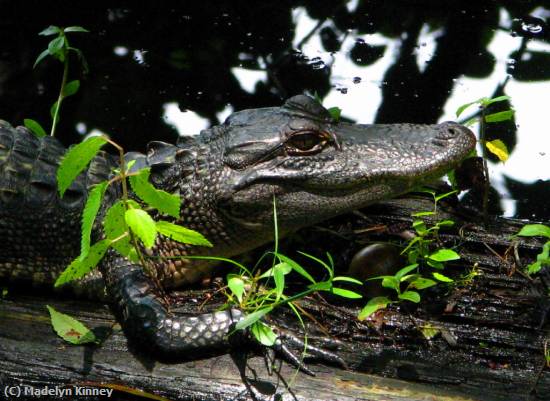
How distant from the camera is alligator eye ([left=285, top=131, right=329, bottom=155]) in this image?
3.81 metres

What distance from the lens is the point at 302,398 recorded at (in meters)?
3.14

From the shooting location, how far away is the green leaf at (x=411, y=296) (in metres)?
3.54

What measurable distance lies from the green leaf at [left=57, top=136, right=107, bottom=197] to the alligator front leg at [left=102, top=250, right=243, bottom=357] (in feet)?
2.59

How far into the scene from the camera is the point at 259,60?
20.0 ft

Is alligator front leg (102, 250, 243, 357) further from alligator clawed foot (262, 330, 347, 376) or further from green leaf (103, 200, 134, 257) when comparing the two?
green leaf (103, 200, 134, 257)

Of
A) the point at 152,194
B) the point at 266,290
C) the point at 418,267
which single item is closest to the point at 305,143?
the point at 266,290

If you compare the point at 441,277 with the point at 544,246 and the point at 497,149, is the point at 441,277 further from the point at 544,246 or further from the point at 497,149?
the point at 497,149

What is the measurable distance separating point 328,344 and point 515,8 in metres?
4.28

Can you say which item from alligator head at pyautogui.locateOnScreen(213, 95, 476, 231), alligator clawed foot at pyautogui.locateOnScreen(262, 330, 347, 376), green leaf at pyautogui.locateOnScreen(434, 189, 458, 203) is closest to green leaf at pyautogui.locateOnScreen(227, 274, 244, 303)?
alligator clawed foot at pyautogui.locateOnScreen(262, 330, 347, 376)

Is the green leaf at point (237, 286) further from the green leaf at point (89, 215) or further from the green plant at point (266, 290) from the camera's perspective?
the green leaf at point (89, 215)

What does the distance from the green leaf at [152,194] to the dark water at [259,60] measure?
2191mm

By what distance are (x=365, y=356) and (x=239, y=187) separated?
1.03 m

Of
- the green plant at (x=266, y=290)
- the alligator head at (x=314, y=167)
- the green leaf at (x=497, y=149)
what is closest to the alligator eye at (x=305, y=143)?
the alligator head at (x=314, y=167)

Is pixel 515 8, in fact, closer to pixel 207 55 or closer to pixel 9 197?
pixel 207 55
